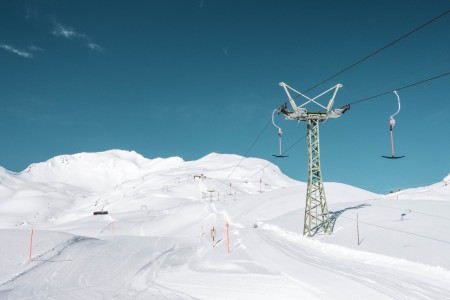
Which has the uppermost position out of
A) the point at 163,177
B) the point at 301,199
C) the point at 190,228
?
the point at 163,177

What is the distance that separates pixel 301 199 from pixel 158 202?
186 feet

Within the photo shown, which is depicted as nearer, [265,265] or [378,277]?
[378,277]

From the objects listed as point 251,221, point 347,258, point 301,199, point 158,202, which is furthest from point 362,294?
point 158,202

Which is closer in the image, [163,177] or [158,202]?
[158,202]

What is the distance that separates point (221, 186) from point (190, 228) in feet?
319

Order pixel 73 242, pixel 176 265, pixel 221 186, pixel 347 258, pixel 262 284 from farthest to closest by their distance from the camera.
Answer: pixel 221 186 → pixel 73 242 → pixel 176 265 → pixel 347 258 → pixel 262 284

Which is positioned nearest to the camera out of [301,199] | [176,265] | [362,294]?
[362,294]

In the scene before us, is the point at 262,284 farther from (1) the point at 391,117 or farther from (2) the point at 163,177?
(2) the point at 163,177

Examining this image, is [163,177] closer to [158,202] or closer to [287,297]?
[158,202]

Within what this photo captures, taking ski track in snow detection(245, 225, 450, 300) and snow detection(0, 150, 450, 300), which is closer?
ski track in snow detection(245, 225, 450, 300)

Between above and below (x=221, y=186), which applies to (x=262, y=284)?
below

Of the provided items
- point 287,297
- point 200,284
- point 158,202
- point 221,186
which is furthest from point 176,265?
point 221,186

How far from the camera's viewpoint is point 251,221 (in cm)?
5762

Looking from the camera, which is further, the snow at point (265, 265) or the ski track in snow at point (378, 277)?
the snow at point (265, 265)
